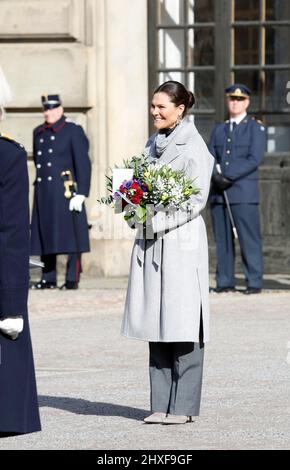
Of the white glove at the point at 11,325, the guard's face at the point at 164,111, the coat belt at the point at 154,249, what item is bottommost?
the white glove at the point at 11,325

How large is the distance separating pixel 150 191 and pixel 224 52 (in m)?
8.59

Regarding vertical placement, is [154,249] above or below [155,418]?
above

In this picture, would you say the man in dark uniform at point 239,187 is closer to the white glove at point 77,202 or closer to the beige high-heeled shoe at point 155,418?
the white glove at point 77,202

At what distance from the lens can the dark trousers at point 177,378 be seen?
844 cm

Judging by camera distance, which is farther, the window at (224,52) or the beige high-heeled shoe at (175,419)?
the window at (224,52)

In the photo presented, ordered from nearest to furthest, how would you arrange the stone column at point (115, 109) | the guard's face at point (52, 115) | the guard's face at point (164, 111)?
the guard's face at point (164, 111) → the guard's face at point (52, 115) → the stone column at point (115, 109)

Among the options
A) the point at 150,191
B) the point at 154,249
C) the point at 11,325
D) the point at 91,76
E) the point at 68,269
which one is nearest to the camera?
the point at 11,325

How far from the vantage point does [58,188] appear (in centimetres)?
1568

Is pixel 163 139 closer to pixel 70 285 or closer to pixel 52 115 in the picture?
pixel 70 285

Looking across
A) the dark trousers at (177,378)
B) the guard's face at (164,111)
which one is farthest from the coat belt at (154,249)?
the guard's face at (164,111)

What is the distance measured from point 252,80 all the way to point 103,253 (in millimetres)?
2204

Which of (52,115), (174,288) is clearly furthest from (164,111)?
(52,115)

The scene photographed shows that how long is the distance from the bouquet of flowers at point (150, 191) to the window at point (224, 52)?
8306 millimetres

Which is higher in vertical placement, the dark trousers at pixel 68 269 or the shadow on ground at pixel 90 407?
the shadow on ground at pixel 90 407
